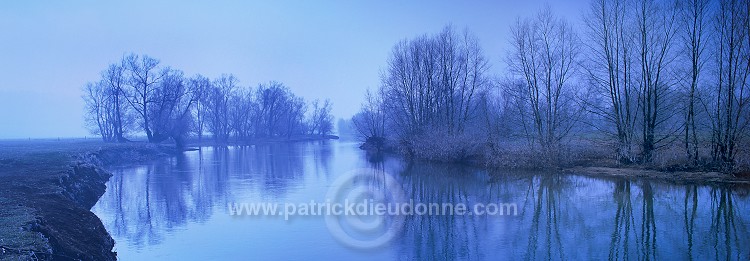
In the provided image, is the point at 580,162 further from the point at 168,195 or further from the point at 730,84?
the point at 168,195

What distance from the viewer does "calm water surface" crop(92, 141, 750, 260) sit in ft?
34.3

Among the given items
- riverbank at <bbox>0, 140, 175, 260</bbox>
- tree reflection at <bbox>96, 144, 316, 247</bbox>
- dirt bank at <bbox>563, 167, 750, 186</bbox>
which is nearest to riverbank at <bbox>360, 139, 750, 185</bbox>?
dirt bank at <bbox>563, 167, 750, 186</bbox>

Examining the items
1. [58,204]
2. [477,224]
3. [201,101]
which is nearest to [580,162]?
[477,224]

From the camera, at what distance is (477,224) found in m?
13.0

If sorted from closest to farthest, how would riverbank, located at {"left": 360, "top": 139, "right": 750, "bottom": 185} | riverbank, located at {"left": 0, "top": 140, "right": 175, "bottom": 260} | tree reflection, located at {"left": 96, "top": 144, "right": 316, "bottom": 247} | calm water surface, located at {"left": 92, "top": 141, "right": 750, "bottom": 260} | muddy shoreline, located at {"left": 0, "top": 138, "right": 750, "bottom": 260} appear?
riverbank, located at {"left": 0, "top": 140, "right": 175, "bottom": 260}, muddy shoreline, located at {"left": 0, "top": 138, "right": 750, "bottom": 260}, calm water surface, located at {"left": 92, "top": 141, "right": 750, "bottom": 260}, tree reflection, located at {"left": 96, "top": 144, "right": 316, "bottom": 247}, riverbank, located at {"left": 360, "top": 139, "right": 750, "bottom": 185}

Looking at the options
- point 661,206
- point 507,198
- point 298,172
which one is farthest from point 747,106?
point 298,172

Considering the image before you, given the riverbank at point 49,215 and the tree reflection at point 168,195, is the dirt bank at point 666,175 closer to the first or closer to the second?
the tree reflection at point 168,195

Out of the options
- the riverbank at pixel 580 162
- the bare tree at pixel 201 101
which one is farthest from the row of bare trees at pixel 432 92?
the bare tree at pixel 201 101

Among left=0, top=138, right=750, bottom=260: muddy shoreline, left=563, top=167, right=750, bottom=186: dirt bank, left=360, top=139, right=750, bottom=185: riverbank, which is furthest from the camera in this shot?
left=360, top=139, right=750, bottom=185: riverbank

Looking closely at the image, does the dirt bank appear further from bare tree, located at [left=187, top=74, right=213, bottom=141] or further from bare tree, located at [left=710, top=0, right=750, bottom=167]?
bare tree, located at [left=187, top=74, right=213, bottom=141]

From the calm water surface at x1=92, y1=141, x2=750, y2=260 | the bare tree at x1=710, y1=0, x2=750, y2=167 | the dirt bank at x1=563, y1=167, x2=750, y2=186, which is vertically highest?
the bare tree at x1=710, y1=0, x2=750, y2=167

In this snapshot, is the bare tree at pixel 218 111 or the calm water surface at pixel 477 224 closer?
the calm water surface at pixel 477 224

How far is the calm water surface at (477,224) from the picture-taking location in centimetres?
1047

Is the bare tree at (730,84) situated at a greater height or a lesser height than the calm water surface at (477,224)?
greater
